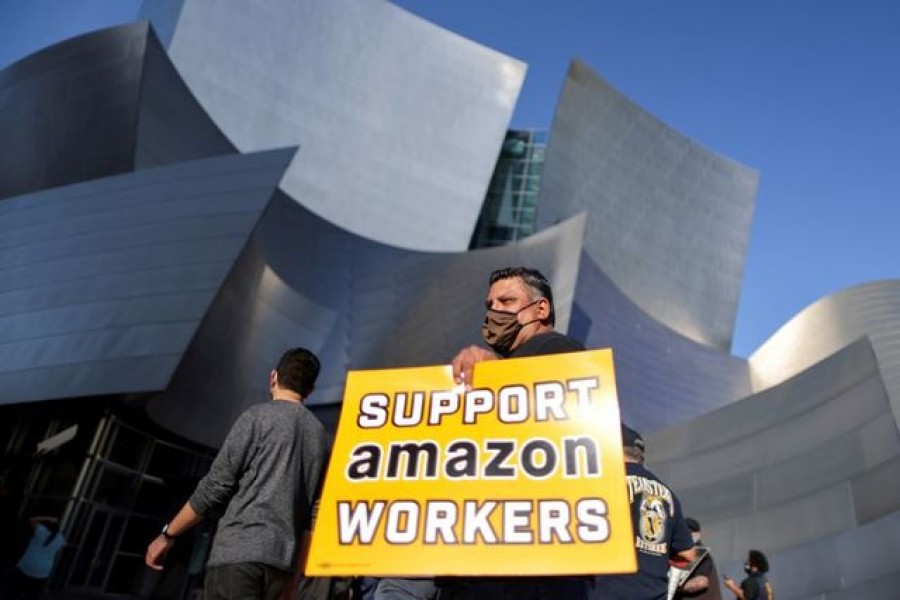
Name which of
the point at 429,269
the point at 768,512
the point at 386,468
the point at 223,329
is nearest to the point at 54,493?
the point at 223,329

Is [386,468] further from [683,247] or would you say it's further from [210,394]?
[683,247]

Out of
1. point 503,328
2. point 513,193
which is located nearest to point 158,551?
point 503,328

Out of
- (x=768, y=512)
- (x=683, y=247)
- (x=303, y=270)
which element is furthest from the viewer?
(x=683, y=247)

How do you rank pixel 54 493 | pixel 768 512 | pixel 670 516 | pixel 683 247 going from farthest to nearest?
pixel 683 247 < pixel 54 493 < pixel 768 512 < pixel 670 516

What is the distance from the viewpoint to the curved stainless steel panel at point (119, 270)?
10.8 metres

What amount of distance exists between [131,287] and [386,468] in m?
11.5

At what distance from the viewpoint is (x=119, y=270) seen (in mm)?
12031

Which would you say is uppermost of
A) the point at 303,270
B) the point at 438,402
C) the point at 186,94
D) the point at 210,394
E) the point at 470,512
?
the point at 186,94

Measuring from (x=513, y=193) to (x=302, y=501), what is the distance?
31.2 meters

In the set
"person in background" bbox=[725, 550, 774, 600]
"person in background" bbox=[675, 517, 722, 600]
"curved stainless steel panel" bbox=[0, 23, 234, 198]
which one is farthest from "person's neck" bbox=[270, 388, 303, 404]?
"curved stainless steel panel" bbox=[0, 23, 234, 198]

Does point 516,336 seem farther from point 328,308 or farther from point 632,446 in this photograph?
point 328,308

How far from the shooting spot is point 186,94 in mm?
16266

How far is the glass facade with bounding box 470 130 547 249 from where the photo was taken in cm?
3180

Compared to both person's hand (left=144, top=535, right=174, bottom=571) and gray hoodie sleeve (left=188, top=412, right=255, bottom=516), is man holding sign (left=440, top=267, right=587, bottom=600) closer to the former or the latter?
gray hoodie sleeve (left=188, top=412, right=255, bottom=516)
